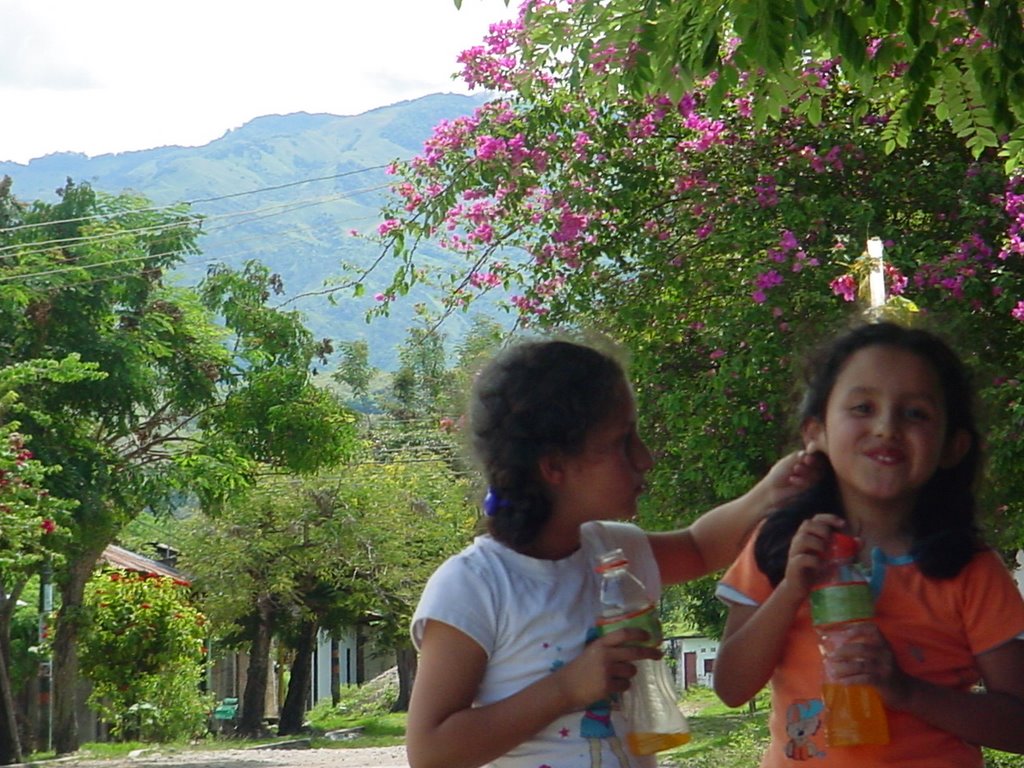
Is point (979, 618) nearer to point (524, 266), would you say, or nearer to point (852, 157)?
point (852, 157)

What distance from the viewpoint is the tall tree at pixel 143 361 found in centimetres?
2217

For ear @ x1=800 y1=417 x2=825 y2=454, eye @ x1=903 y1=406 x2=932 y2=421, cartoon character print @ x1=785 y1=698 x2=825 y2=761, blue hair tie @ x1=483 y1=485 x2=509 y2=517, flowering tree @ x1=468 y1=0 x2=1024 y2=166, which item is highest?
flowering tree @ x1=468 y1=0 x2=1024 y2=166

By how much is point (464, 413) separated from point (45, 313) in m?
20.7

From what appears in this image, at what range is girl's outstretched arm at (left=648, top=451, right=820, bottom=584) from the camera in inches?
102

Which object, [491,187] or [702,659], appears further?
[702,659]

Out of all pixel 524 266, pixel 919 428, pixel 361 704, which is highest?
pixel 524 266

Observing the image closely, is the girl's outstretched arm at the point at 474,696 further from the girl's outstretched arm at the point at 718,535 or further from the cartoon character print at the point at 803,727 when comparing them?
the girl's outstretched arm at the point at 718,535

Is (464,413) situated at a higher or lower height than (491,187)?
lower

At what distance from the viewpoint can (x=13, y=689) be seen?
1129 inches

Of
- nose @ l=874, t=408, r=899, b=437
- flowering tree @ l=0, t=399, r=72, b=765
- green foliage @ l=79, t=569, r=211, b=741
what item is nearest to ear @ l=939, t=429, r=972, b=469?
nose @ l=874, t=408, r=899, b=437

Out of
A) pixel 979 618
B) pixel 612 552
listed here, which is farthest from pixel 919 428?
pixel 612 552

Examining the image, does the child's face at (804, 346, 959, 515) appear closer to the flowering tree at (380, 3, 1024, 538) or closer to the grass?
the grass

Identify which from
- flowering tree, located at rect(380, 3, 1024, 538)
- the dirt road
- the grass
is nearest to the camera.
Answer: flowering tree, located at rect(380, 3, 1024, 538)

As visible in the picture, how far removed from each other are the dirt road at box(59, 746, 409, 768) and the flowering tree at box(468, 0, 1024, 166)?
60.5 ft
